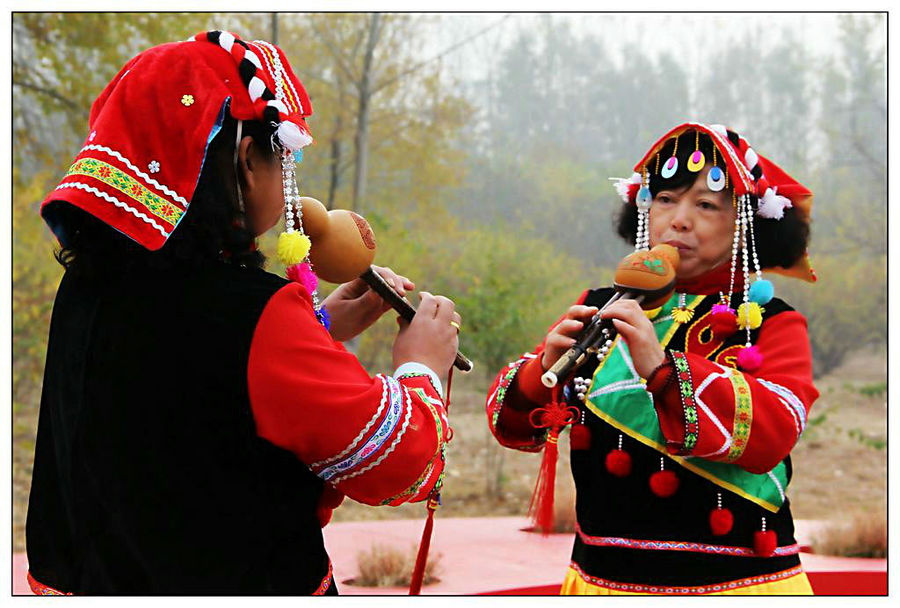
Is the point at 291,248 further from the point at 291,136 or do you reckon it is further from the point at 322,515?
the point at 322,515

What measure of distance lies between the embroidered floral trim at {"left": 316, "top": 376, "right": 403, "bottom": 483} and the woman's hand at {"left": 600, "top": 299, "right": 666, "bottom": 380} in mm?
671

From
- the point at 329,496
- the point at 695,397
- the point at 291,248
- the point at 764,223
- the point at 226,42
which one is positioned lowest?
the point at 329,496

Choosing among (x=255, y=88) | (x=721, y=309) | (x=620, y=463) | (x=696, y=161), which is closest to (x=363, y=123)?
(x=696, y=161)

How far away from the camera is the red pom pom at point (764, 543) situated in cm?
212

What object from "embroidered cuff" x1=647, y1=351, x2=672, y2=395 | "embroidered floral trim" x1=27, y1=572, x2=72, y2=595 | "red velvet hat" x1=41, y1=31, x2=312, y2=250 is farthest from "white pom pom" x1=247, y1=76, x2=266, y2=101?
"embroidered cuff" x1=647, y1=351, x2=672, y2=395

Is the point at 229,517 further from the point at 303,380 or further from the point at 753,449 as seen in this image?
the point at 753,449

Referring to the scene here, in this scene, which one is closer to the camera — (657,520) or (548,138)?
(657,520)

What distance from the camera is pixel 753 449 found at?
2006 millimetres

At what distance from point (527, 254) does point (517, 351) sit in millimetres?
2775

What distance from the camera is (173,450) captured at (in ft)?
4.72

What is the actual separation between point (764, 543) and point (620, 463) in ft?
1.24

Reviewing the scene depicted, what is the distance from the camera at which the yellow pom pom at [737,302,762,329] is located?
2.20m

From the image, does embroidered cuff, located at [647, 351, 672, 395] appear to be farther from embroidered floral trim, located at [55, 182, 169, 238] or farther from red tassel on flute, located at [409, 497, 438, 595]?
embroidered floral trim, located at [55, 182, 169, 238]
